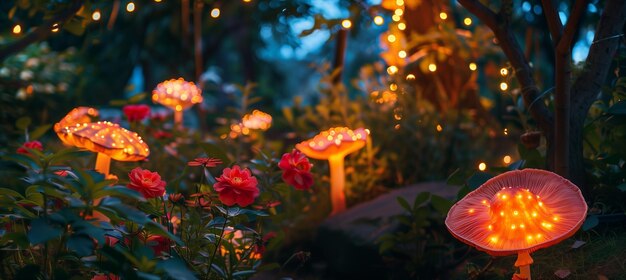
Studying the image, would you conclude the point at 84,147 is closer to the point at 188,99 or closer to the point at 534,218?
the point at 534,218

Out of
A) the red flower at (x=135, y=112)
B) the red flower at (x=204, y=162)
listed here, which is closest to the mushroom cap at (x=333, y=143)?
the red flower at (x=135, y=112)

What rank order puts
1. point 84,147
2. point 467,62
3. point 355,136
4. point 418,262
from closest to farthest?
point 84,147, point 418,262, point 355,136, point 467,62

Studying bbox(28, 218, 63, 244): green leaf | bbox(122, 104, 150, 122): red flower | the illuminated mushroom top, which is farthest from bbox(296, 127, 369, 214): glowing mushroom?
bbox(28, 218, 63, 244): green leaf

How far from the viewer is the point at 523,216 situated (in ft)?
6.40

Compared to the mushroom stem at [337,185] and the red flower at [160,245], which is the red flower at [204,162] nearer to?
the red flower at [160,245]

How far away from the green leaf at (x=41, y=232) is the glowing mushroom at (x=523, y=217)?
44.4 inches

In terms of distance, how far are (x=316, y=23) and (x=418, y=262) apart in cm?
139

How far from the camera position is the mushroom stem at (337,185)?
12.4ft

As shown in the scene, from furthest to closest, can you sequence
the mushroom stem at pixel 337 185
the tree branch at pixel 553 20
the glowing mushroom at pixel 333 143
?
the mushroom stem at pixel 337 185 < the glowing mushroom at pixel 333 143 < the tree branch at pixel 553 20

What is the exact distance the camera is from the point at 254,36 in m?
11.7

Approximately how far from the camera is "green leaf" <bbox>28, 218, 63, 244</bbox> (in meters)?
1.62

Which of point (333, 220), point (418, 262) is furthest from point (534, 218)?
point (333, 220)

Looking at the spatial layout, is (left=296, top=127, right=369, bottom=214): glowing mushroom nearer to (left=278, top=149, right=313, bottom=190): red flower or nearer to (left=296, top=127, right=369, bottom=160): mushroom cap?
(left=296, top=127, right=369, bottom=160): mushroom cap

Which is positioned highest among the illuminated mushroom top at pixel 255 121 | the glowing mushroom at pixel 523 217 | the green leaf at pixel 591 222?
the illuminated mushroom top at pixel 255 121
